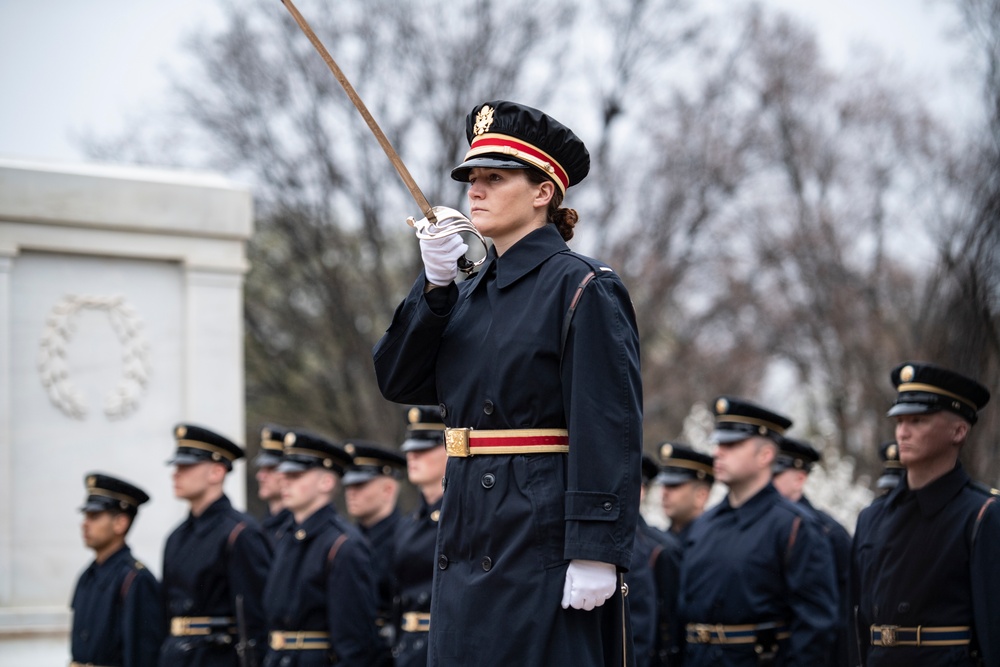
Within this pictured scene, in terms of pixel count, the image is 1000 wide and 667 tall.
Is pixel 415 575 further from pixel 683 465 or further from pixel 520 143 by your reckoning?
pixel 520 143

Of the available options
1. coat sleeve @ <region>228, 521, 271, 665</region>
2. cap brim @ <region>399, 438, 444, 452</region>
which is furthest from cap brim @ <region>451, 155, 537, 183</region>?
coat sleeve @ <region>228, 521, 271, 665</region>

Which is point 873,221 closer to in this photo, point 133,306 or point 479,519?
point 133,306

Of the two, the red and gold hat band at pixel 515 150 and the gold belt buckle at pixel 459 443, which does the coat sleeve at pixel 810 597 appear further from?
the red and gold hat band at pixel 515 150

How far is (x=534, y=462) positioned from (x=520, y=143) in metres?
1.05

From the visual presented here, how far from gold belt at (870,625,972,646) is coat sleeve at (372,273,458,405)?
2.75 meters

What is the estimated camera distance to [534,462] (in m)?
4.39

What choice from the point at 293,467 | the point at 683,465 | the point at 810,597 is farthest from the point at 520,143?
the point at 683,465

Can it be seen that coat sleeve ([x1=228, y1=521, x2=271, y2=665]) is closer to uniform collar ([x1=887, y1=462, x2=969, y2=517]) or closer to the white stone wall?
the white stone wall

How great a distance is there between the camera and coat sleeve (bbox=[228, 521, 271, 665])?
8688mm

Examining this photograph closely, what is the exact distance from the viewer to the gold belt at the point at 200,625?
8.63 metres

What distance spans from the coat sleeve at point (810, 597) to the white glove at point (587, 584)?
365cm

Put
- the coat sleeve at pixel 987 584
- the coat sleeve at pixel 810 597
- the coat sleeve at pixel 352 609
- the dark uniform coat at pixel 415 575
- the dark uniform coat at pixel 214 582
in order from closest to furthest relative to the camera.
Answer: the coat sleeve at pixel 987 584, the coat sleeve at pixel 810 597, the dark uniform coat at pixel 415 575, the coat sleeve at pixel 352 609, the dark uniform coat at pixel 214 582

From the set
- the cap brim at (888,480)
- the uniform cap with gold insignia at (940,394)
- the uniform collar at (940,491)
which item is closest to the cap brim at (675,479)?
the cap brim at (888,480)

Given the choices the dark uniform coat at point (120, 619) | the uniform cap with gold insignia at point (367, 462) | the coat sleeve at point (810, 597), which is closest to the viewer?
the coat sleeve at point (810, 597)
